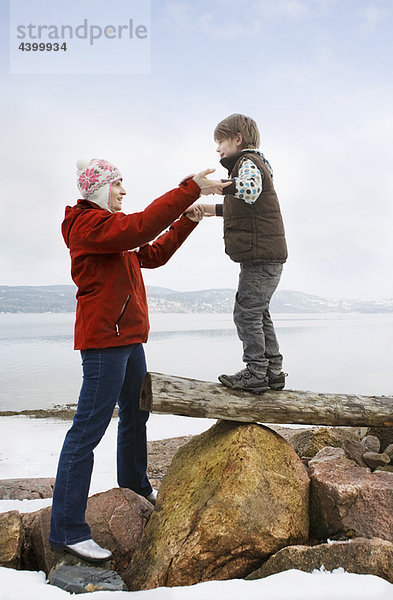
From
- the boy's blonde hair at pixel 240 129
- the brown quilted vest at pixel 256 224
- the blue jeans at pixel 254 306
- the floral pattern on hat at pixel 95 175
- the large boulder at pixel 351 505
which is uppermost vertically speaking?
the boy's blonde hair at pixel 240 129

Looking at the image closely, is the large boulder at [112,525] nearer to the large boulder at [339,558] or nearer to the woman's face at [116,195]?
the large boulder at [339,558]

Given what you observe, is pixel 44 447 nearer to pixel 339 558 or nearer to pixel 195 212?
pixel 195 212

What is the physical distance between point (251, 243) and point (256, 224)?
0.49ft

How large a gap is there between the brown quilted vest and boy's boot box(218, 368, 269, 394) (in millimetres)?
891

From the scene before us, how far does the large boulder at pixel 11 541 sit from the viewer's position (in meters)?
3.51

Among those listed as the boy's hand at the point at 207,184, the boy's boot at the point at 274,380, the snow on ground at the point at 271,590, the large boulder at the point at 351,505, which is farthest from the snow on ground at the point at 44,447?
the boy's hand at the point at 207,184

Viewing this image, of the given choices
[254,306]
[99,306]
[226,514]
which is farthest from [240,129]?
[226,514]

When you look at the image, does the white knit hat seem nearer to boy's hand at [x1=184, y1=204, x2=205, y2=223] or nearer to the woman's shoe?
boy's hand at [x1=184, y1=204, x2=205, y2=223]

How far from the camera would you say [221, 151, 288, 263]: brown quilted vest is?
3.80 m

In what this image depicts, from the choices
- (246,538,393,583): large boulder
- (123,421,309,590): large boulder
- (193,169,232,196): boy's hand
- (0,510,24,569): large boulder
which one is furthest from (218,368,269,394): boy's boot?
(0,510,24,569): large boulder

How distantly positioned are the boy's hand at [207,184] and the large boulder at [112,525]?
94.5 inches

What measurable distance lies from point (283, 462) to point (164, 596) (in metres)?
1.23

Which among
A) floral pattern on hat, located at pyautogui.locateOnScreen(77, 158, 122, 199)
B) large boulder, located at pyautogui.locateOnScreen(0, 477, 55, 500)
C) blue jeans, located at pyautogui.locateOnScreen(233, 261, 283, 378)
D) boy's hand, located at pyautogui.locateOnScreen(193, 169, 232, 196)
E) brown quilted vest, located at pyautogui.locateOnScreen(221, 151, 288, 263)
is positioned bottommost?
large boulder, located at pyautogui.locateOnScreen(0, 477, 55, 500)

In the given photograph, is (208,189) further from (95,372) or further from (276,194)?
(95,372)
